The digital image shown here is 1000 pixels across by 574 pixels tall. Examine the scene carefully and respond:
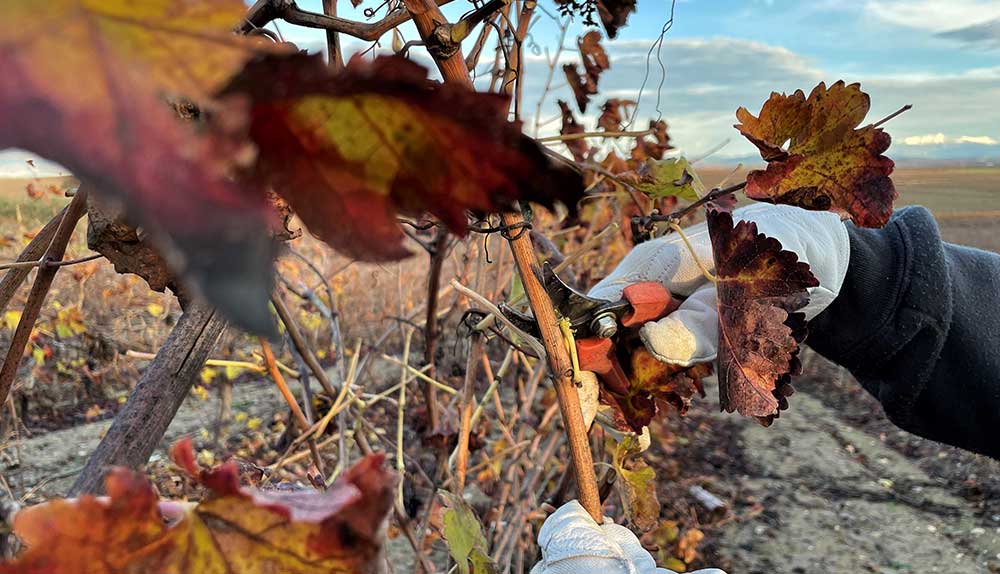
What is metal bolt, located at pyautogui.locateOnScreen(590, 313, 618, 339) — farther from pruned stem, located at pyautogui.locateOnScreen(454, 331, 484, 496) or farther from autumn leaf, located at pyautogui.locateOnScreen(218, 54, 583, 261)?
autumn leaf, located at pyautogui.locateOnScreen(218, 54, 583, 261)

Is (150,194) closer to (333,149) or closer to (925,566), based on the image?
(333,149)

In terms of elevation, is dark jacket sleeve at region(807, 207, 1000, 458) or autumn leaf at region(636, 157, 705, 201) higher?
autumn leaf at region(636, 157, 705, 201)

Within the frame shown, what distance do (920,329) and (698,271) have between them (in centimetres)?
83

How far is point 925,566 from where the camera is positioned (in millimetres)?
3082

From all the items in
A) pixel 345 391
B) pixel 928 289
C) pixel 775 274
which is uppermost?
pixel 775 274

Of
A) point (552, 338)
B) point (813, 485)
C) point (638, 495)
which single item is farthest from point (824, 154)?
point (813, 485)

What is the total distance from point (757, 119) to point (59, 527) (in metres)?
0.63

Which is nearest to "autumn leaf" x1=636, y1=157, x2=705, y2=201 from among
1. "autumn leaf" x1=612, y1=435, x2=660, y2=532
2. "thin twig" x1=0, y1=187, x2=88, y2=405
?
"autumn leaf" x1=612, y1=435, x2=660, y2=532

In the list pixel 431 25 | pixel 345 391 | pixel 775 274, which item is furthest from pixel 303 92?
pixel 345 391

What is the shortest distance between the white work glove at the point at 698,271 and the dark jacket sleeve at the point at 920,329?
0.34 m

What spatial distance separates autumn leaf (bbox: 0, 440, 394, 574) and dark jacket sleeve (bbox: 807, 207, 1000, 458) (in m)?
1.66

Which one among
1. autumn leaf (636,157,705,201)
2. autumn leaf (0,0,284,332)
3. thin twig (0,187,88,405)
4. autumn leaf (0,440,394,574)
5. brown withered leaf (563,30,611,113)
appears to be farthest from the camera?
brown withered leaf (563,30,611,113)

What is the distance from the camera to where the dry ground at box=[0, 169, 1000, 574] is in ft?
10.4

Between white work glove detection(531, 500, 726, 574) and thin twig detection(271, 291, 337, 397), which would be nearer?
white work glove detection(531, 500, 726, 574)
